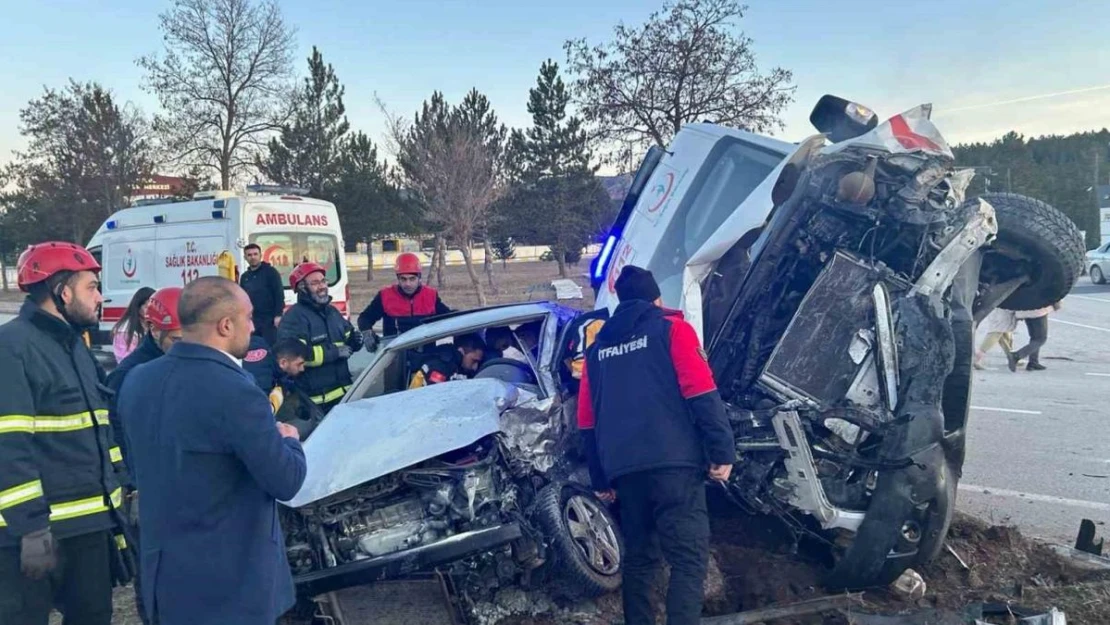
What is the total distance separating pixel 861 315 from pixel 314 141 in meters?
30.8

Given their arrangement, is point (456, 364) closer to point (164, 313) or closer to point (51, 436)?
point (164, 313)

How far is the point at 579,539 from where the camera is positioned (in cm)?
400

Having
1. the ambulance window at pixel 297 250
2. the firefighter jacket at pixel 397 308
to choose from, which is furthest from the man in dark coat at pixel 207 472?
the ambulance window at pixel 297 250

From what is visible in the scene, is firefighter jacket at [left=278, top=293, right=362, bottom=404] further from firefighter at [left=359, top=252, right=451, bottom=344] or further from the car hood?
the car hood

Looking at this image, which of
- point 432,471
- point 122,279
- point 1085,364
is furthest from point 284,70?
point 432,471

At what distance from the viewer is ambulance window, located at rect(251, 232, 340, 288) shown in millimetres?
11133

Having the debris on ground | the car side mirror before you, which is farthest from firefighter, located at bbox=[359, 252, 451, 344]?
the car side mirror

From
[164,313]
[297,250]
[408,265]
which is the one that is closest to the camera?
[164,313]

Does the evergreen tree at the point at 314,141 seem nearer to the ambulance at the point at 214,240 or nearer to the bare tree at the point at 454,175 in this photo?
the bare tree at the point at 454,175

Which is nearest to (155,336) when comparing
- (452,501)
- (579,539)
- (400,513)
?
(400,513)

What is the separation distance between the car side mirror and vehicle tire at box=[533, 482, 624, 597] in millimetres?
2302

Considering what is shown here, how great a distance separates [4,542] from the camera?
2885mm

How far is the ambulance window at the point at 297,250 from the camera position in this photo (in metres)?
11.1

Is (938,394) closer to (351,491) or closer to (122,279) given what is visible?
(351,491)
